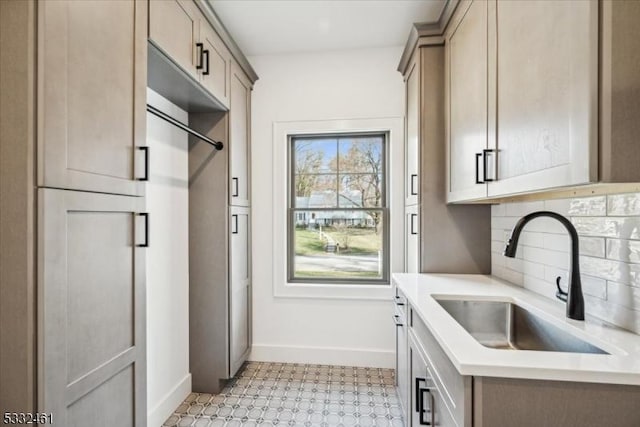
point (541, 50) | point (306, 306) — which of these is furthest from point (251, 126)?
point (541, 50)

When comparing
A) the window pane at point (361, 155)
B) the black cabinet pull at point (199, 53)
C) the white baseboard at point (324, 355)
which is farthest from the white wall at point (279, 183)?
the black cabinet pull at point (199, 53)

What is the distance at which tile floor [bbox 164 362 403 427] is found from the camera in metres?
2.15

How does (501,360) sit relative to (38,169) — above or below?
below

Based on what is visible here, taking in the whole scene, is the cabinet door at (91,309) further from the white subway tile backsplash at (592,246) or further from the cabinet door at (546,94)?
the white subway tile backsplash at (592,246)

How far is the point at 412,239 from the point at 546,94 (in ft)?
5.04

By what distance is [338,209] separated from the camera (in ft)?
10.2

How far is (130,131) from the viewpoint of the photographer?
1.36 m

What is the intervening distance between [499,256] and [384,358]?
1.38 metres

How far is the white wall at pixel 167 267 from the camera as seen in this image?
205 centimetres

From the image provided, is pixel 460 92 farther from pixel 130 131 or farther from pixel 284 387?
pixel 284 387

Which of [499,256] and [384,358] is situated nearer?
[499,256]

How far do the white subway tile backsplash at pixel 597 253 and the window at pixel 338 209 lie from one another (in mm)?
1383

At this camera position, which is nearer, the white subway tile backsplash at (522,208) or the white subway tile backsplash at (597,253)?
the white subway tile backsplash at (597,253)

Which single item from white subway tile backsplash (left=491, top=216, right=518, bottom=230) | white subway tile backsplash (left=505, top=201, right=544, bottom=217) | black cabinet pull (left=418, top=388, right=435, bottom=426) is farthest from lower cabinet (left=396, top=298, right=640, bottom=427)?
white subway tile backsplash (left=491, top=216, right=518, bottom=230)
